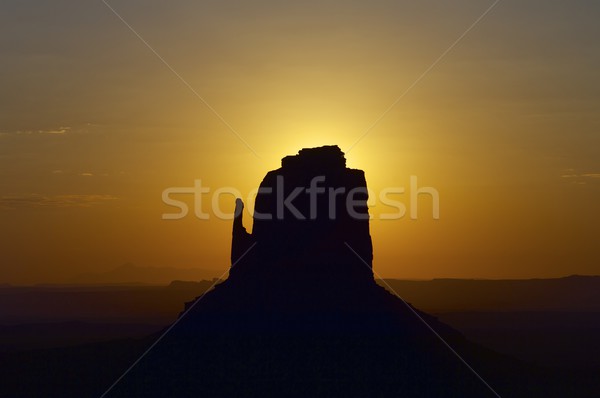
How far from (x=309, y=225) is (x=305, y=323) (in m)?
13.3

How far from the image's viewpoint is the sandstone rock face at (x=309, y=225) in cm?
13162

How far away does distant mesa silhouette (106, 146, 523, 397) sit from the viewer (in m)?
124

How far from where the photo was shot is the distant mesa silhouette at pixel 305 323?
124 meters

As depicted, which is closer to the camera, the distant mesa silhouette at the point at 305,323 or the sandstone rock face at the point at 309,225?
the distant mesa silhouette at the point at 305,323

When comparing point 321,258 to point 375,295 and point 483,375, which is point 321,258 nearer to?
point 375,295

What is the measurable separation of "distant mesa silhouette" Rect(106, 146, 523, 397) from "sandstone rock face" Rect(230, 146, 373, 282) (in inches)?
4.7

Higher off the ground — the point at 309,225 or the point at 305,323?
the point at 309,225

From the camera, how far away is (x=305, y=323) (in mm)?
126375

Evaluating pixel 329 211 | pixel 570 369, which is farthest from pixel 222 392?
pixel 570 369

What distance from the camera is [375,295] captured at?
426ft

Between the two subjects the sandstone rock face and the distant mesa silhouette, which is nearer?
the distant mesa silhouette

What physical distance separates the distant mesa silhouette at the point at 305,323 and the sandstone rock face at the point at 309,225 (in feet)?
0.39

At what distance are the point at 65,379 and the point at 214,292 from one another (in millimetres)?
36275

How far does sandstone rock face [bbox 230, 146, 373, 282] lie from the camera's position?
432 feet
